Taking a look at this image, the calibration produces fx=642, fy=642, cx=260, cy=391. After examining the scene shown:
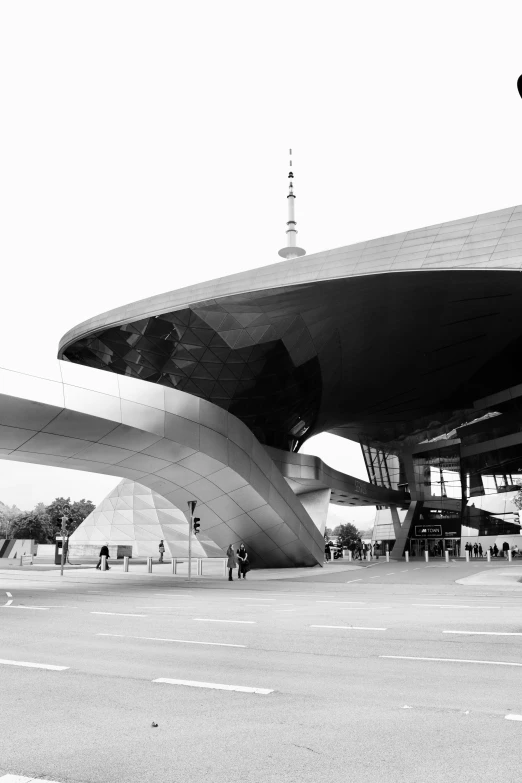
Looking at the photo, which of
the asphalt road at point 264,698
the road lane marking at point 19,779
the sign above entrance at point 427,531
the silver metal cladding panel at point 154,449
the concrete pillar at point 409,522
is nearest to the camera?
the road lane marking at point 19,779

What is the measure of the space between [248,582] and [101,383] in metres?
10.1

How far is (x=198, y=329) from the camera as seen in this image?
39.4m

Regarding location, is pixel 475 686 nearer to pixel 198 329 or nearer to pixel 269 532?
pixel 269 532

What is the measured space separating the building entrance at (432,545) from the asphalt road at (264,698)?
5767 centimetres

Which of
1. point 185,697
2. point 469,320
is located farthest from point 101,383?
point 469,320

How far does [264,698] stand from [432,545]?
2626 inches

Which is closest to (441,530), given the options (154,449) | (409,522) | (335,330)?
(409,522)

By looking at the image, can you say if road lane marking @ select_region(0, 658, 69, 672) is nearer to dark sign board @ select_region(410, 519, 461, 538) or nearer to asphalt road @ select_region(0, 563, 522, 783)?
asphalt road @ select_region(0, 563, 522, 783)

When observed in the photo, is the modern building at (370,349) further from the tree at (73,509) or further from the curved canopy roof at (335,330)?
the tree at (73,509)

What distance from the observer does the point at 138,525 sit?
49531mm

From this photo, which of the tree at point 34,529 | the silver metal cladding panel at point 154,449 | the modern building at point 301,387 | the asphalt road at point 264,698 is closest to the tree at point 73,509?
the tree at point 34,529

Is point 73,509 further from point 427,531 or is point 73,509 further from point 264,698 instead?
point 264,698

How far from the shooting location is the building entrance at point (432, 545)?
219 ft

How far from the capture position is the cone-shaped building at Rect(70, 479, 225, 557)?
47.9 m
